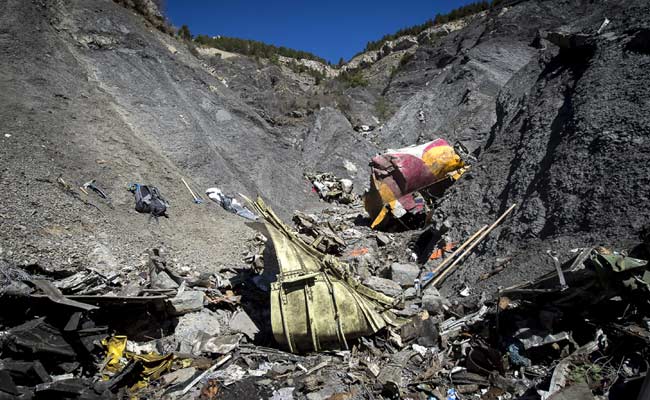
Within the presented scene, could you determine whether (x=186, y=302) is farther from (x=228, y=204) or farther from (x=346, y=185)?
(x=346, y=185)

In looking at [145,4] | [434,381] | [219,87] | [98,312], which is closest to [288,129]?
[219,87]

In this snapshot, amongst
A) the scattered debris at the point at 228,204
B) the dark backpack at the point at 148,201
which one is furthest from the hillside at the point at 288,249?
the scattered debris at the point at 228,204

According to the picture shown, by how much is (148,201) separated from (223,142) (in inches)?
204

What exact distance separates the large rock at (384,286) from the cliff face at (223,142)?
41.7 inches

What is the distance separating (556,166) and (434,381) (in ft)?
13.6

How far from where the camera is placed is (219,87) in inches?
555

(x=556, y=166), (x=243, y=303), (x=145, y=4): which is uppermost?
(x=145, y=4)

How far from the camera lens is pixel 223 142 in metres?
11.6

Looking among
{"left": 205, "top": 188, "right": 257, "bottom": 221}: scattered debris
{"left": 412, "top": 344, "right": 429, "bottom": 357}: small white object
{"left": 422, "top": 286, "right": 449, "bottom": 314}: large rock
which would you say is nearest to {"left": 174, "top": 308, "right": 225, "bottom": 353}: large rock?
{"left": 412, "top": 344, "right": 429, "bottom": 357}: small white object

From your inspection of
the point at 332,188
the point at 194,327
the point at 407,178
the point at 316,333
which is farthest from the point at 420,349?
the point at 332,188

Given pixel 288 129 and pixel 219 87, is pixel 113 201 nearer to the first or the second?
pixel 219 87

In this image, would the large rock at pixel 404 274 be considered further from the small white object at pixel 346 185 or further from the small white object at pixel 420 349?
the small white object at pixel 346 185

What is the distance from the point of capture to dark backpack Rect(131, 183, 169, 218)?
6.74m

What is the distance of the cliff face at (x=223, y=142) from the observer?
16.1 ft
